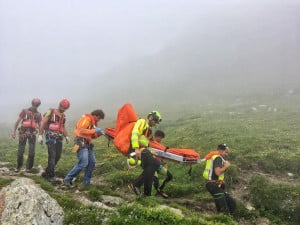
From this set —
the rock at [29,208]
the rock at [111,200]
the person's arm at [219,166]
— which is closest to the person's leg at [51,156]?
Result: the rock at [111,200]

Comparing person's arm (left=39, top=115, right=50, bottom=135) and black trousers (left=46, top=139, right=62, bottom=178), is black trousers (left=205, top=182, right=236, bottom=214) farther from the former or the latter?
person's arm (left=39, top=115, right=50, bottom=135)

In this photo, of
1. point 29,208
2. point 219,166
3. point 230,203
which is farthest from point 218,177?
point 29,208

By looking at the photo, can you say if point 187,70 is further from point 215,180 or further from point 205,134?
point 215,180

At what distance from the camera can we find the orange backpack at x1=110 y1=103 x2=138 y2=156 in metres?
14.6

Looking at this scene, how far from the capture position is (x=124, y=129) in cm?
1483

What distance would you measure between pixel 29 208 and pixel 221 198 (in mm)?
7154

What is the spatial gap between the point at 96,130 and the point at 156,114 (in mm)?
3018

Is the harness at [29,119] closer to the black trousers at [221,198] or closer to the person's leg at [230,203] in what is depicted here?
the black trousers at [221,198]

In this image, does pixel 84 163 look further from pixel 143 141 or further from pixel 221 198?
pixel 221 198

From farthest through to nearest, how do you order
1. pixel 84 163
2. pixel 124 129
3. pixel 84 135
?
pixel 84 163, pixel 84 135, pixel 124 129

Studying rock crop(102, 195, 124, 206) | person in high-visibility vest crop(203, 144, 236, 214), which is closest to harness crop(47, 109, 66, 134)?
rock crop(102, 195, 124, 206)

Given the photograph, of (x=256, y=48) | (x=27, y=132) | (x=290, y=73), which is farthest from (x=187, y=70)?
(x=27, y=132)

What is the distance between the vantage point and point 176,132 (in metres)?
35.2

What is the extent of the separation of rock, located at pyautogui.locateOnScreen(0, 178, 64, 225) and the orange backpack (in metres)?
3.32
